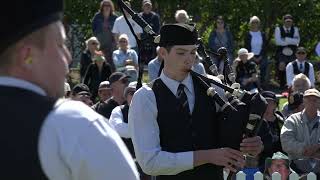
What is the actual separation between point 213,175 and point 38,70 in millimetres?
3156

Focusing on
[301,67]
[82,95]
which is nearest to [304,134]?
[82,95]

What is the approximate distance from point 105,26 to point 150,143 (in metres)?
11.1

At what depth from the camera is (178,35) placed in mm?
5137

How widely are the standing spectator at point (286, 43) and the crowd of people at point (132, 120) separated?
4.98 m

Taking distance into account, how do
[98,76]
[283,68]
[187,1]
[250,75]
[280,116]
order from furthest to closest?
[187,1], [283,68], [250,75], [98,76], [280,116]

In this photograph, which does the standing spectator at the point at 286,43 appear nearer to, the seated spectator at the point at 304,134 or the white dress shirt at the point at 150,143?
the seated spectator at the point at 304,134

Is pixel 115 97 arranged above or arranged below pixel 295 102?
above

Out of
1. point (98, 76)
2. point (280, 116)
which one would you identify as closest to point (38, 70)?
point (280, 116)

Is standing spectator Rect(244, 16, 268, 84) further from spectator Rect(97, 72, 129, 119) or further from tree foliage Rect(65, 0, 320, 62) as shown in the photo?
spectator Rect(97, 72, 129, 119)

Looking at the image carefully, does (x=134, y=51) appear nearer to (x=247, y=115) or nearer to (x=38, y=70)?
(x=247, y=115)

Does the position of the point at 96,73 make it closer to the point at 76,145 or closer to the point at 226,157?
the point at 226,157

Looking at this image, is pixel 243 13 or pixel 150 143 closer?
pixel 150 143

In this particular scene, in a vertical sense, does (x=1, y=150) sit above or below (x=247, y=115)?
above

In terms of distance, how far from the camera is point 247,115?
16.2 ft
